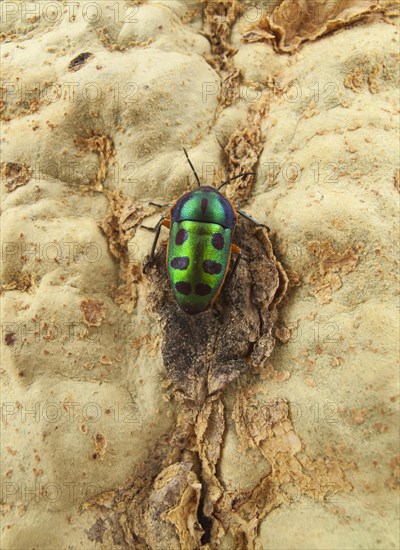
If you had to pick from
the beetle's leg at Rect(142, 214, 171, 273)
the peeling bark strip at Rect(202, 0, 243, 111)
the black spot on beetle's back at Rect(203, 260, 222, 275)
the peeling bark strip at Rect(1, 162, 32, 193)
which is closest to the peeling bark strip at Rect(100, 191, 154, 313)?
the beetle's leg at Rect(142, 214, 171, 273)

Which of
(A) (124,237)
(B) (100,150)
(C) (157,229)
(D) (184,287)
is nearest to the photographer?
(D) (184,287)

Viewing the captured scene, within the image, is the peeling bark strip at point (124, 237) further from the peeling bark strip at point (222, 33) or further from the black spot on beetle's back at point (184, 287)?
the peeling bark strip at point (222, 33)

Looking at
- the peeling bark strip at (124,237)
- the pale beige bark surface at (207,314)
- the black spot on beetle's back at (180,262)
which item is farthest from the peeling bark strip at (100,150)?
the black spot on beetle's back at (180,262)

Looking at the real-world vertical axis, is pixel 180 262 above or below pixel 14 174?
below

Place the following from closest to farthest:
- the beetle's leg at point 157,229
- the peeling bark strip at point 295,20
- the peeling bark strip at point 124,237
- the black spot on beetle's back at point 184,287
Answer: the black spot on beetle's back at point 184,287 → the beetle's leg at point 157,229 → the peeling bark strip at point 124,237 → the peeling bark strip at point 295,20

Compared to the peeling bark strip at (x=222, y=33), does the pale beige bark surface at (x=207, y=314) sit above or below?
below

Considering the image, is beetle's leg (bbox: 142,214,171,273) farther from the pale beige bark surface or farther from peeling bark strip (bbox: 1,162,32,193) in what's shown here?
peeling bark strip (bbox: 1,162,32,193)

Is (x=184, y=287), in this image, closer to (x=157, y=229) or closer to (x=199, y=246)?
(x=199, y=246)

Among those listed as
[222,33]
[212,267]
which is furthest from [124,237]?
[222,33]
